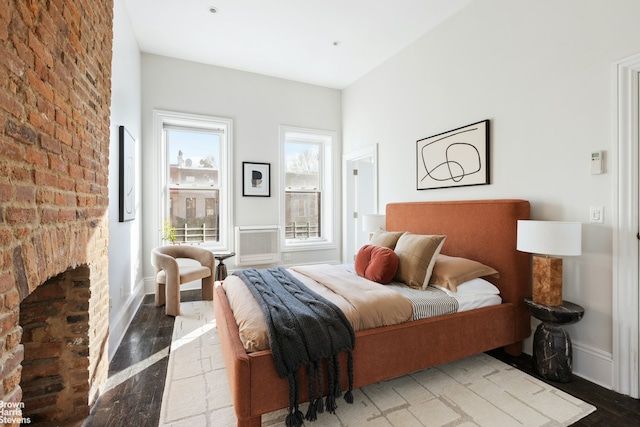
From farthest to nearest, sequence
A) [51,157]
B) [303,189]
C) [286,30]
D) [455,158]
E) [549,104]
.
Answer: [303,189] → [286,30] → [455,158] → [549,104] → [51,157]

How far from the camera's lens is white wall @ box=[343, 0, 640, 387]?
81.7 inches

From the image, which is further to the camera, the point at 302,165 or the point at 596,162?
the point at 302,165

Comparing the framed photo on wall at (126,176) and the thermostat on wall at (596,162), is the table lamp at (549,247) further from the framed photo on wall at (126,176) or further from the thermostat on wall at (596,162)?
the framed photo on wall at (126,176)

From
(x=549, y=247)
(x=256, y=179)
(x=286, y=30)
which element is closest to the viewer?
(x=549, y=247)

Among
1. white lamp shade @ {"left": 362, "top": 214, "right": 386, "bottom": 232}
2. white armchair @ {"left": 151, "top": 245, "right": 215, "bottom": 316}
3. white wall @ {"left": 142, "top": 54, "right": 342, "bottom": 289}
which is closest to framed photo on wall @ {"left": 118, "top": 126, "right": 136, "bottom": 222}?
white armchair @ {"left": 151, "top": 245, "right": 215, "bottom": 316}

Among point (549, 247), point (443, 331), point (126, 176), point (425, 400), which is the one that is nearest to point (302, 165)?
point (126, 176)

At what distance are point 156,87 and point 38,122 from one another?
11.4 feet

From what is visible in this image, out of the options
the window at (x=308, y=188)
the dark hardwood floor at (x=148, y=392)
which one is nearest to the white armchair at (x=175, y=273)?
the dark hardwood floor at (x=148, y=392)

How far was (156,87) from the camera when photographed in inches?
164

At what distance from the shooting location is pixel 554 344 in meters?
2.12

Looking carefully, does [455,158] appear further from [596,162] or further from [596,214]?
[596,214]

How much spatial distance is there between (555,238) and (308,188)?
379 cm

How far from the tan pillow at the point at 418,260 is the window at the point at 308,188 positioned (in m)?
2.67

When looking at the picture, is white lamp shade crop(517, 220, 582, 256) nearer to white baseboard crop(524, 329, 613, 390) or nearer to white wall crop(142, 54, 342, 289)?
white baseboard crop(524, 329, 613, 390)
